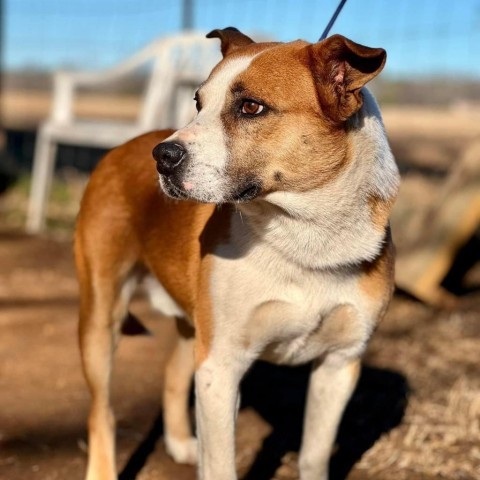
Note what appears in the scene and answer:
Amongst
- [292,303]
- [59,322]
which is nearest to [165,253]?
[292,303]

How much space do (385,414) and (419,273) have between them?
1683mm

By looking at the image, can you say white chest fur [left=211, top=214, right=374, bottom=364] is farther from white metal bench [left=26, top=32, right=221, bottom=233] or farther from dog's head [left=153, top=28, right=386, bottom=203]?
white metal bench [left=26, top=32, right=221, bottom=233]

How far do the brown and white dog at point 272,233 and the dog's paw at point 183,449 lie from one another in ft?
1.33

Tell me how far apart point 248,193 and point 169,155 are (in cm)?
26

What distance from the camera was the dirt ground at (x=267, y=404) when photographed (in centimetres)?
364

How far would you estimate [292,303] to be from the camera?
281 cm

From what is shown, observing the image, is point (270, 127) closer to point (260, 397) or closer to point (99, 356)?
point (99, 356)

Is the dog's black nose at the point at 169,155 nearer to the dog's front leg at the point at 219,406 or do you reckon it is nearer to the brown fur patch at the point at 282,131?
the brown fur patch at the point at 282,131

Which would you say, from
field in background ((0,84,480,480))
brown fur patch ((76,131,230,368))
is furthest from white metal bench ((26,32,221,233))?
brown fur patch ((76,131,230,368))

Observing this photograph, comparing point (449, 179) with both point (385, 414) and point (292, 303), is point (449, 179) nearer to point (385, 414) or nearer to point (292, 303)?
point (385, 414)

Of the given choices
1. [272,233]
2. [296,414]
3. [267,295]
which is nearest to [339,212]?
[272,233]

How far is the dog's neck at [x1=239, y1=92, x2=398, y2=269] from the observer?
274cm

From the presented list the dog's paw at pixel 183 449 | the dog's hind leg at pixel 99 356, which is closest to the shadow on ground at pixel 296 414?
the dog's paw at pixel 183 449

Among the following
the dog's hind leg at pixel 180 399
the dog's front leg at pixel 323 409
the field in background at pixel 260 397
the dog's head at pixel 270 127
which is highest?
the dog's head at pixel 270 127
